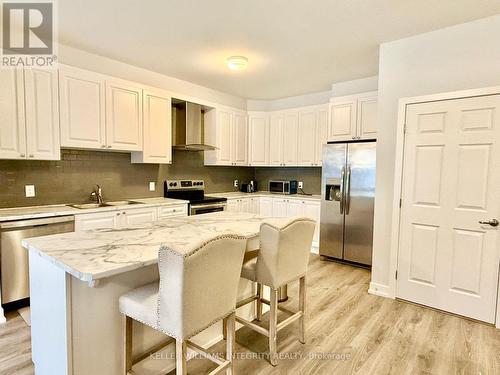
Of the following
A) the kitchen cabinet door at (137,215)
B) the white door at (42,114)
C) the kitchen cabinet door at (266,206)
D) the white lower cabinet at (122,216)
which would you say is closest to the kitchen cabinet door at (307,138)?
the kitchen cabinet door at (266,206)

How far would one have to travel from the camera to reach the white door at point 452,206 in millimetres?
2555

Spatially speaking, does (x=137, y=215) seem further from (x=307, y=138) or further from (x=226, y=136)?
(x=307, y=138)

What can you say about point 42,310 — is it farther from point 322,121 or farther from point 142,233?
point 322,121

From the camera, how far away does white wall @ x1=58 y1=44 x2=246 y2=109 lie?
3262mm

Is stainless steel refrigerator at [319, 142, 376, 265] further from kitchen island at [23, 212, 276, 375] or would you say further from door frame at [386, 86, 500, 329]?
kitchen island at [23, 212, 276, 375]

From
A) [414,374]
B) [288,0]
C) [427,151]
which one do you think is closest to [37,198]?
[288,0]

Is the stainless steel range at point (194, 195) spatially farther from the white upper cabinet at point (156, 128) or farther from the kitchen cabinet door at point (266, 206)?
the kitchen cabinet door at point (266, 206)

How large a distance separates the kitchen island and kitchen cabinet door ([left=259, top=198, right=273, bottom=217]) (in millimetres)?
3328

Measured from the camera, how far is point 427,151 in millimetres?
2852

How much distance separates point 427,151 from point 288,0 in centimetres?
195

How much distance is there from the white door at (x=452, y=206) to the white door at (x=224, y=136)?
9.66 ft

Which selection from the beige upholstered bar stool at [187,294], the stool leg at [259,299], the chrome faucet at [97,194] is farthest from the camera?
the chrome faucet at [97,194]

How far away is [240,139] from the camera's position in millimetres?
5340

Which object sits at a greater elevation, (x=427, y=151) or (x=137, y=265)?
(x=427, y=151)
